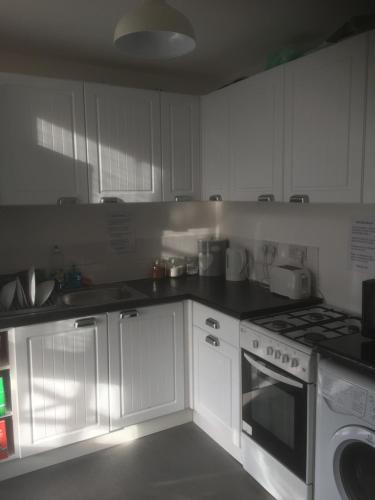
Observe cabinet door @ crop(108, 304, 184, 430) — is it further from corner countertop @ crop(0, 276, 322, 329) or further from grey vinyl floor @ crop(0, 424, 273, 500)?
grey vinyl floor @ crop(0, 424, 273, 500)

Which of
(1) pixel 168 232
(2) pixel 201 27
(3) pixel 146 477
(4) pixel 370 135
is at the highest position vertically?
(2) pixel 201 27

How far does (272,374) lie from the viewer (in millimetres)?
1812

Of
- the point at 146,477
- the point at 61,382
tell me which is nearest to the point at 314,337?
the point at 146,477

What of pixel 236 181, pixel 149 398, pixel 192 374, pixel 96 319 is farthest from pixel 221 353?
pixel 236 181

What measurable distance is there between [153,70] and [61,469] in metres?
2.47

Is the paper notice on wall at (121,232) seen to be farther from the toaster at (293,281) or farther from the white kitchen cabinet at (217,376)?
the toaster at (293,281)

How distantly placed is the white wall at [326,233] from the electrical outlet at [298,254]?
0.10ft

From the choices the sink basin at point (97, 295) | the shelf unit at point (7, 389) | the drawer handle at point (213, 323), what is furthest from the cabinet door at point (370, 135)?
the shelf unit at point (7, 389)

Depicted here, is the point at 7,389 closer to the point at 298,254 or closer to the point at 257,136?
the point at 298,254

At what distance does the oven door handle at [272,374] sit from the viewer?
1706 mm

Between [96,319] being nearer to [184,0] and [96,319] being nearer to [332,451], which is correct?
[332,451]

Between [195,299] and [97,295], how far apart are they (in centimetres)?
69

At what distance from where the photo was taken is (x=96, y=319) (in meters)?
2.19

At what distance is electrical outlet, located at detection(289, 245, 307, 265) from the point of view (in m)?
2.39
